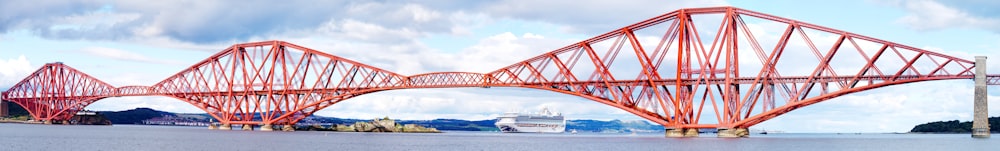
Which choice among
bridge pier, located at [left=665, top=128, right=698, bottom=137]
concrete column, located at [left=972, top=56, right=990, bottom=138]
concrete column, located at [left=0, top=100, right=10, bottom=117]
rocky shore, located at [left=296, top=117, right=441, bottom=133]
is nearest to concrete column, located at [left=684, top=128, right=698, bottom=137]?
bridge pier, located at [left=665, top=128, right=698, bottom=137]

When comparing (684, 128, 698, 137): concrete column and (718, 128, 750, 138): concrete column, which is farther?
(684, 128, 698, 137): concrete column

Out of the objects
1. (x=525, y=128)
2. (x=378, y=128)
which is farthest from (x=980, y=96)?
(x=525, y=128)

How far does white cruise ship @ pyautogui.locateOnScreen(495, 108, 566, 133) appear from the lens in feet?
566

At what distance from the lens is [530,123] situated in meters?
174

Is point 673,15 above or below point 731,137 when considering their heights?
above

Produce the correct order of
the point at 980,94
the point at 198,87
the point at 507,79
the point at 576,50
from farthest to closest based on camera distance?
the point at 198,87
the point at 507,79
the point at 576,50
the point at 980,94

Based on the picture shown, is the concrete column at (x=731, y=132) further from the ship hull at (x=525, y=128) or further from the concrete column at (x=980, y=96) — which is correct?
the ship hull at (x=525, y=128)

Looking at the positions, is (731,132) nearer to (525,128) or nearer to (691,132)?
(691,132)

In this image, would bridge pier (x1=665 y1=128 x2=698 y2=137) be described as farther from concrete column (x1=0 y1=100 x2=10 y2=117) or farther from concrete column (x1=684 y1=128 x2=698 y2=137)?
concrete column (x1=0 y1=100 x2=10 y2=117)

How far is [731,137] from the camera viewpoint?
259 ft

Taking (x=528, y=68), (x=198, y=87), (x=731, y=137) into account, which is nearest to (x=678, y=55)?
(x=731, y=137)

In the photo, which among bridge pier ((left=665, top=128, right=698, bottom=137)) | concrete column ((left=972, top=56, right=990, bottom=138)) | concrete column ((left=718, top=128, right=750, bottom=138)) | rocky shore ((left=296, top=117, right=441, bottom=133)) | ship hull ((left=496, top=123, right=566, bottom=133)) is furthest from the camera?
ship hull ((left=496, top=123, right=566, bottom=133))

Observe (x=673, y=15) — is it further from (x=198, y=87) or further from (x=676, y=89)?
(x=198, y=87)

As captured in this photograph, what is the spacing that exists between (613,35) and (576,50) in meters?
4.29
